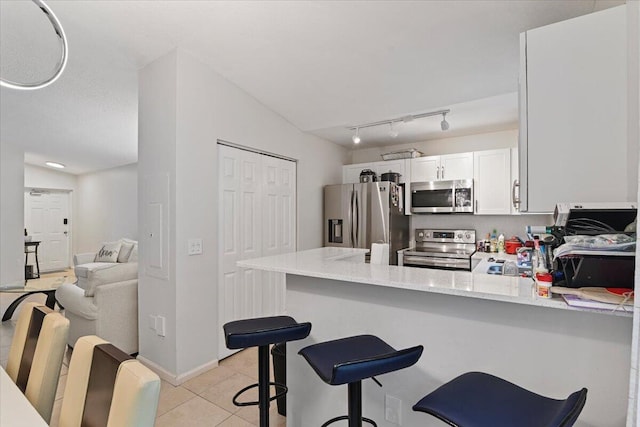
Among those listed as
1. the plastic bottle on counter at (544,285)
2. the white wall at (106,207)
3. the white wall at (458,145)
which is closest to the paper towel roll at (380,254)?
the plastic bottle on counter at (544,285)

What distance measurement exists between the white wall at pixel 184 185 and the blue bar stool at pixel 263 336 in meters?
1.31

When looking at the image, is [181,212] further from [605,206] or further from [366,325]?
[605,206]

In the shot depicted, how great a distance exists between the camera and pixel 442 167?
13.3ft

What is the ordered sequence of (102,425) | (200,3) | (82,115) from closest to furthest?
1. (102,425)
2. (200,3)
3. (82,115)

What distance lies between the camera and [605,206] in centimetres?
108

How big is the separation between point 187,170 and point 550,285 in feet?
8.37

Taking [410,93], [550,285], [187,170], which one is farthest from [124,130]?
[550,285]

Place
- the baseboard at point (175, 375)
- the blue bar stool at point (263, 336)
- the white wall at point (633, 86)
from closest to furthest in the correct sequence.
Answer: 1. the white wall at point (633, 86)
2. the blue bar stool at point (263, 336)
3. the baseboard at point (175, 375)

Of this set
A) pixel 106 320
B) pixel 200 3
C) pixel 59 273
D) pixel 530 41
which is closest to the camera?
pixel 530 41

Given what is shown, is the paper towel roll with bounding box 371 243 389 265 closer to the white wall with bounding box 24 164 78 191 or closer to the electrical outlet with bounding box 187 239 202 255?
the electrical outlet with bounding box 187 239 202 255

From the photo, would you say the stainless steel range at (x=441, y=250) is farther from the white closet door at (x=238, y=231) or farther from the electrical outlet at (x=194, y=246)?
the electrical outlet at (x=194, y=246)

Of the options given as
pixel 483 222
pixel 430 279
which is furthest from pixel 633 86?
pixel 483 222

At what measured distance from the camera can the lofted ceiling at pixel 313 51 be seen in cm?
212

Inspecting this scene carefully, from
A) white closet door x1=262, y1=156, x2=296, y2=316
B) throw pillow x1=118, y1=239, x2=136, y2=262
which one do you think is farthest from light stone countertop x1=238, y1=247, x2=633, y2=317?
throw pillow x1=118, y1=239, x2=136, y2=262
